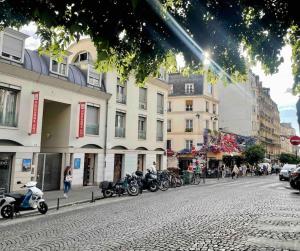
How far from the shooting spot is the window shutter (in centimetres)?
1783

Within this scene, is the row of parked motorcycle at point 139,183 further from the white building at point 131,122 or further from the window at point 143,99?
the window at point 143,99

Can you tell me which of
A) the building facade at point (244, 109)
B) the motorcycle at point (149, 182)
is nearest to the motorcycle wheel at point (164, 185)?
the motorcycle at point (149, 182)

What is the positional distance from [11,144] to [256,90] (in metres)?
57.5

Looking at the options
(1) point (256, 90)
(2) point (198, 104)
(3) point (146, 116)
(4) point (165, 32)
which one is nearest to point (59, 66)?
(3) point (146, 116)

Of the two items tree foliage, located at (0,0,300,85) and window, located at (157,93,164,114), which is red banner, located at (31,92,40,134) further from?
window, located at (157,93,164,114)

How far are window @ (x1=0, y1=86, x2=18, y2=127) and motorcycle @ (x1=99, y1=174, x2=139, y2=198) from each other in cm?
597

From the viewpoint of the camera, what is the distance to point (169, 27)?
537cm

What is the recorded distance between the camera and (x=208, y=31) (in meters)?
5.45

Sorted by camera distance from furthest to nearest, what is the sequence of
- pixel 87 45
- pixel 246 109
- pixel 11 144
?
pixel 246 109
pixel 87 45
pixel 11 144

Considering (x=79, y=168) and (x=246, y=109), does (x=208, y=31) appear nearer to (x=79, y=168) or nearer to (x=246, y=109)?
(x=79, y=168)

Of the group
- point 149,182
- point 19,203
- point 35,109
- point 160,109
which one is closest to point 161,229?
point 19,203

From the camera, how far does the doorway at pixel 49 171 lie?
20406 millimetres

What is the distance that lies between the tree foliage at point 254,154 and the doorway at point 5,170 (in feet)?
122

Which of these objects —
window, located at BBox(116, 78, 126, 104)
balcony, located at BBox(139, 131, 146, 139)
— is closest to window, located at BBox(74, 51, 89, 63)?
window, located at BBox(116, 78, 126, 104)
